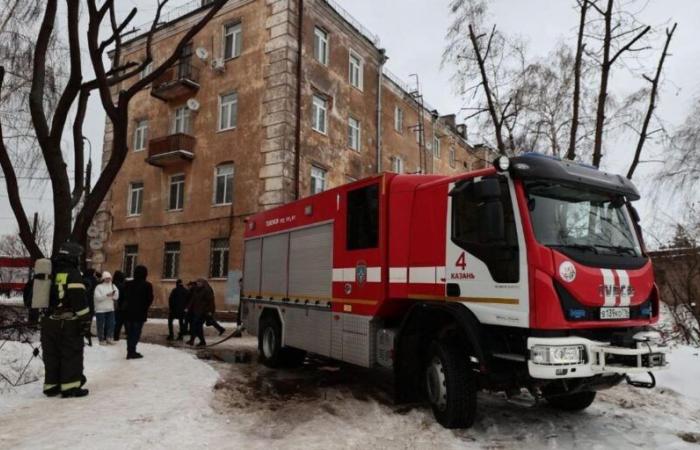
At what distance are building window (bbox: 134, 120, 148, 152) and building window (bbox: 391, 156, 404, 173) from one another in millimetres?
12271

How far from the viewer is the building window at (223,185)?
21688mm

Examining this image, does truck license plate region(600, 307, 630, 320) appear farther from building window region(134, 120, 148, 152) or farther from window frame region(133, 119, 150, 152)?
building window region(134, 120, 148, 152)

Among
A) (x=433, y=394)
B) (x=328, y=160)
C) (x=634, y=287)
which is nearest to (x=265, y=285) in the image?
(x=433, y=394)

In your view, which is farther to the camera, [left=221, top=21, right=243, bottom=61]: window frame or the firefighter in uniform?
[left=221, top=21, right=243, bottom=61]: window frame

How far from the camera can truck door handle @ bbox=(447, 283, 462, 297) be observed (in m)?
6.11

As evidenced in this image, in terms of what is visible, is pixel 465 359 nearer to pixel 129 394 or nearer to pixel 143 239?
pixel 129 394

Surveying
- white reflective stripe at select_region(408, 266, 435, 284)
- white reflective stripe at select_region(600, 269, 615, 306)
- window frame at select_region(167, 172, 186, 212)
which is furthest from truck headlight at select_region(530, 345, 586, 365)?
window frame at select_region(167, 172, 186, 212)

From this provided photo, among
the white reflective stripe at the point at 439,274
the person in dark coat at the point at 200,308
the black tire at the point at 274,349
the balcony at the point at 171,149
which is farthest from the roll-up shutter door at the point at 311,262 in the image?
the balcony at the point at 171,149

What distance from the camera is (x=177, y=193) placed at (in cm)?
2359

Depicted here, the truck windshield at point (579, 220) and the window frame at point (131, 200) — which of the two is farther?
the window frame at point (131, 200)

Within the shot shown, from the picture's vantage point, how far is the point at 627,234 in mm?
6188

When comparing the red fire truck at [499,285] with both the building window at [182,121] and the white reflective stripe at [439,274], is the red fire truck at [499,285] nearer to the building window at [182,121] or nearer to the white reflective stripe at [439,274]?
the white reflective stripe at [439,274]

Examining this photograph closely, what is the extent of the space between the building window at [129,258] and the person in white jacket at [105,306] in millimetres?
13007

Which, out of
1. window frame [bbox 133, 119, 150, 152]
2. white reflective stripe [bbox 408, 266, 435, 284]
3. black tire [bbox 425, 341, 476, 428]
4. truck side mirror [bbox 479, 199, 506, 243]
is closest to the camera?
truck side mirror [bbox 479, 199, 506, 243]
